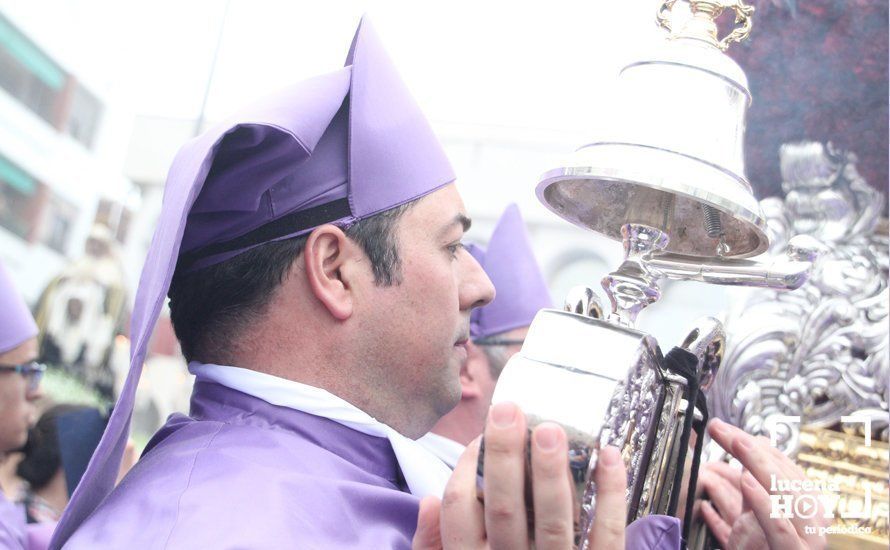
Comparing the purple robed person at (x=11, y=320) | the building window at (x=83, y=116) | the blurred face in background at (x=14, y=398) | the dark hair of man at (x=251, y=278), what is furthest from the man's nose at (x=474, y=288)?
the building window at (x=83, y=116)

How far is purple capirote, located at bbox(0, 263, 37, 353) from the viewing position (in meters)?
3.00

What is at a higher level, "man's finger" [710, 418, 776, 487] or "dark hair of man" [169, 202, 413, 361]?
"dark hair of man" [169, 202, 413, 361]

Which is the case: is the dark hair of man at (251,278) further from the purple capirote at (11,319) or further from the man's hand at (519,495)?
the purple capirote at (11,319)

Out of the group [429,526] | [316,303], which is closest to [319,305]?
[316,303]

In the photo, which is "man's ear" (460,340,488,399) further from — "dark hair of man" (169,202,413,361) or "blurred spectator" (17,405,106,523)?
"dark hair of man" (169,202,413,361)

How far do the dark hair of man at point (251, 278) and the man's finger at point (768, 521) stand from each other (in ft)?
2.15

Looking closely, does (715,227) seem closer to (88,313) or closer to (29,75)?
(88,313)

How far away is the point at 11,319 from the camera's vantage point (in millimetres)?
3080

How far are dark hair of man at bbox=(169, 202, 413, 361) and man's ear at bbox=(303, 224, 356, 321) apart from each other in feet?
0.07

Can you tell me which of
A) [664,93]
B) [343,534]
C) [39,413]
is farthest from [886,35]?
[39,413]

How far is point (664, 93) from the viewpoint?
1.38m

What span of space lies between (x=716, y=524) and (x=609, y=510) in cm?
77

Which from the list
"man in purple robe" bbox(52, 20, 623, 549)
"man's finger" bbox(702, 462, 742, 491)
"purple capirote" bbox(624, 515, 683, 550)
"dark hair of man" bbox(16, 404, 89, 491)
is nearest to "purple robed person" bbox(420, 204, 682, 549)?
"man's finger" bbox(702, 462, 742, 491)

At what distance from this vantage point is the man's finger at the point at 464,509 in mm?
1072
